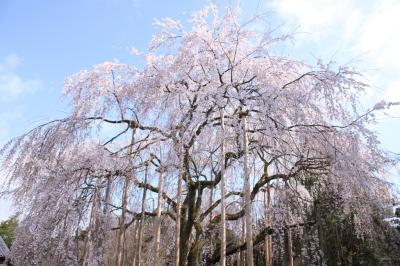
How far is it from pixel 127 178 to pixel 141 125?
3.80ft

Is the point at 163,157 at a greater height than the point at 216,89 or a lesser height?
lesser

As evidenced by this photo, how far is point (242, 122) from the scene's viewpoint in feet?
21.2

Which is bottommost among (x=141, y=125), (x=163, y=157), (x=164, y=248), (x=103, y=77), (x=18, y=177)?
(x=164, y=248)

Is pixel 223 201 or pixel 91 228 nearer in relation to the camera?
pixel 223 201

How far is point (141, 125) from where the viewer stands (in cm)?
736

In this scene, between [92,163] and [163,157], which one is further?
[163,157]

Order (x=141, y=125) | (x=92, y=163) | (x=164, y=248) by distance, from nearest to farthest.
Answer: (x=92, y=163), (x=141, y=125), (x=164, y=248)

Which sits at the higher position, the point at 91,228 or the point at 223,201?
the point at 223,201

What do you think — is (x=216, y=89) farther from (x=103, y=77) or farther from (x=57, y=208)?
(x=57, y=208)

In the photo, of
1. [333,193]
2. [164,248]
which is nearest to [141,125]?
[333,193]

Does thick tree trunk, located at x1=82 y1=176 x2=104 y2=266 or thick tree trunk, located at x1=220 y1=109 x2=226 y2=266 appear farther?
thick tree trunk, located at x1=82 y1=176 x2=104 y2=266

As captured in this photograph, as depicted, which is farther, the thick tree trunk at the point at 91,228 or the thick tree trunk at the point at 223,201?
the thick tree trunk at the point at 91,228

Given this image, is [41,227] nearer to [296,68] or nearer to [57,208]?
[57,208]

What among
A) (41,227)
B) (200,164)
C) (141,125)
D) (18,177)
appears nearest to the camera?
(41,227)
